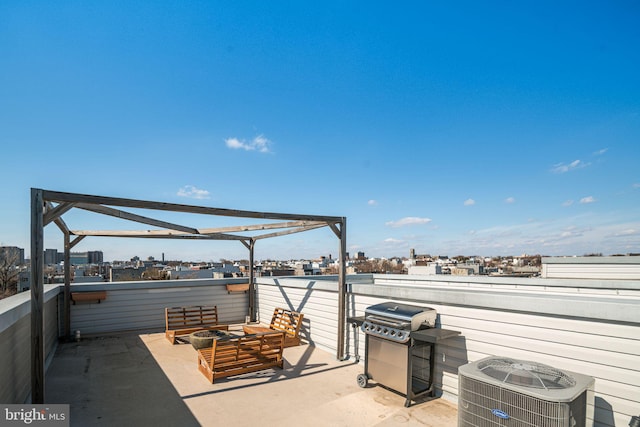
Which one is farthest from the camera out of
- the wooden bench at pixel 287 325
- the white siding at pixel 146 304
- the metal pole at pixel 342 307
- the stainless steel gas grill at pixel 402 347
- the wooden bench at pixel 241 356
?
the white siding at pixel 146 304

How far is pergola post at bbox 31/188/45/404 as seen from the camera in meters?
3.28

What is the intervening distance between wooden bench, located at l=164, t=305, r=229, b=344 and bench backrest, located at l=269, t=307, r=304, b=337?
1.15 meters

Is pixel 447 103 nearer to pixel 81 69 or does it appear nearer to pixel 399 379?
pixel 399 379

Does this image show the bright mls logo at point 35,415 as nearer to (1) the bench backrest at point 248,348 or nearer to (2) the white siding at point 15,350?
(2) the white siding at point 15,350

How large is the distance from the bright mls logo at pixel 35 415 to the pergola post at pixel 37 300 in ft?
0.42

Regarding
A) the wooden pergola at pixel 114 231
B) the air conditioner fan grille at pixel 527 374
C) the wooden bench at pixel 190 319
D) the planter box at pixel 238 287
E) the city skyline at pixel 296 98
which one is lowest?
the wooden bench at pixel 190 319

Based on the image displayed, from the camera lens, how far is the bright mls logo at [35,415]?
2828mm

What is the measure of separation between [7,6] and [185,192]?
8.55 m

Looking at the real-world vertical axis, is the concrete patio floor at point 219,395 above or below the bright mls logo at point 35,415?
below

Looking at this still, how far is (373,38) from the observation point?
757 centimetres

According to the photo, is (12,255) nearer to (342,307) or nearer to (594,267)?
(342,307)

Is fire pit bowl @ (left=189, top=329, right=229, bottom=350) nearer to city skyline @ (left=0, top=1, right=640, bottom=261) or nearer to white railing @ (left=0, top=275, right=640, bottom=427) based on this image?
white railing @ (left=0, top=275, right=640, bottom=427)

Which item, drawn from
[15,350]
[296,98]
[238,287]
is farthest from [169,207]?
[296,98]

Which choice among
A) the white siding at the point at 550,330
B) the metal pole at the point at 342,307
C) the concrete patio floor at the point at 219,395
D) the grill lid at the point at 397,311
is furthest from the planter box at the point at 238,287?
the grill lid at the point at 397,311
